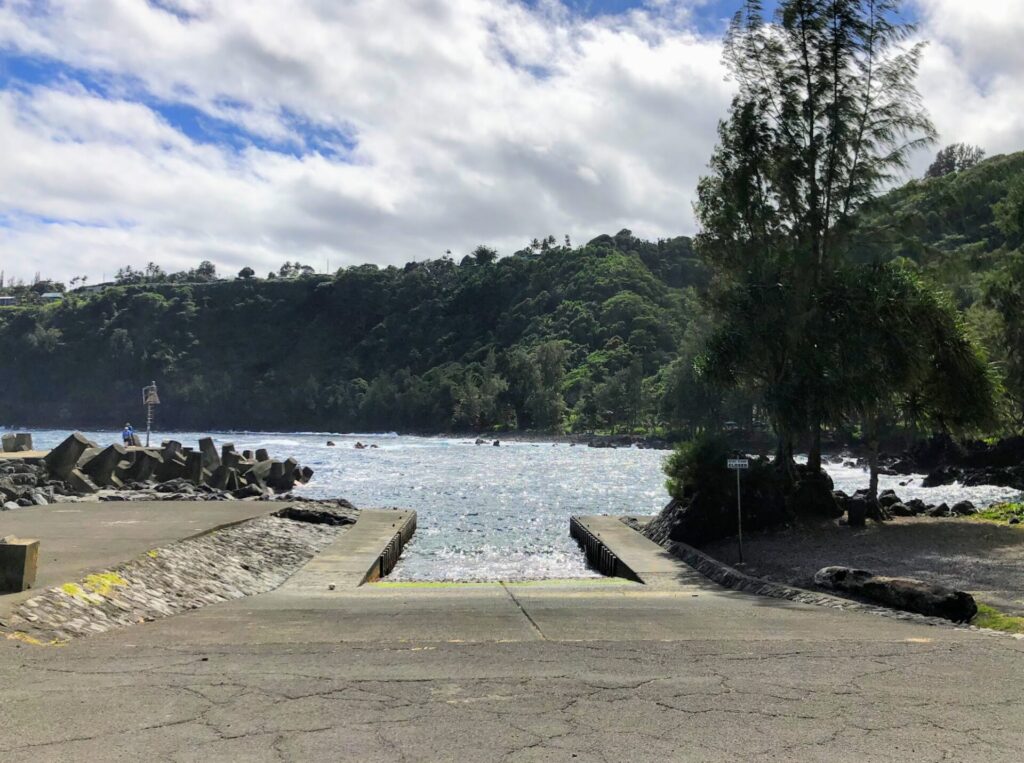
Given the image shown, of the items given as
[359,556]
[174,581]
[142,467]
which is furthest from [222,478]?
[174,581]

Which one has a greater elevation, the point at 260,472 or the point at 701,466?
the point at 701,466

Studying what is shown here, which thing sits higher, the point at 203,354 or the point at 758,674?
the point at 203,354

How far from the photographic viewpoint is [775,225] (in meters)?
21.4

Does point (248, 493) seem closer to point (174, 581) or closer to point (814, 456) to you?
point (174, 581)

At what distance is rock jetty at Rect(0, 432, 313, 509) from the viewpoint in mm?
25019

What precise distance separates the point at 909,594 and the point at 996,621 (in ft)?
3.40

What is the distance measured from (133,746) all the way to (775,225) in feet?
65.9

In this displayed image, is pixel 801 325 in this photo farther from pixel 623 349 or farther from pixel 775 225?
pixel 623 349

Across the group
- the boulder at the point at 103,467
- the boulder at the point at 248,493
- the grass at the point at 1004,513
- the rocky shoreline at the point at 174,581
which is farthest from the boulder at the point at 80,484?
the grass at the point at 1004,513

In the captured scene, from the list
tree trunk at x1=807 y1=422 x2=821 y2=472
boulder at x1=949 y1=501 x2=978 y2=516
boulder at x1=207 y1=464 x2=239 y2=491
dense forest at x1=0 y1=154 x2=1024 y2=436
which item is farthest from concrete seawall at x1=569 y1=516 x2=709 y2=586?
dense forest at x1=0 y1=154 x2=1024 y2=436

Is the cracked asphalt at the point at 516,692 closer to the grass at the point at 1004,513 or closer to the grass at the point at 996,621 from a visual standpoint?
the grass at the point at 996,621

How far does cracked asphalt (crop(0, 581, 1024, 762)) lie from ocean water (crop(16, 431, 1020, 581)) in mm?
10628

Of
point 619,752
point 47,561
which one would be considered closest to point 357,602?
point 47,561

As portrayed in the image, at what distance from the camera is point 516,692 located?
6031 millimetres
